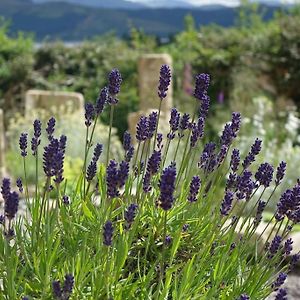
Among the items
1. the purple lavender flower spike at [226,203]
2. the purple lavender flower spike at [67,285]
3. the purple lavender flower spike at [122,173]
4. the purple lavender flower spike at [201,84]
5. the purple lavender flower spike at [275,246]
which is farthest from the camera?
the purple lavender flower spike at [201,84]

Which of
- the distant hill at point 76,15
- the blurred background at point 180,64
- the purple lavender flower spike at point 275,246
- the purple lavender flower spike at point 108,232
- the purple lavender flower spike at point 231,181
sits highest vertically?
the purple lavender flower spike at point 108,232

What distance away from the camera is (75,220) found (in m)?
2.27

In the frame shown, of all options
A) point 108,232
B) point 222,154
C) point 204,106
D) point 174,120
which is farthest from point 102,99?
point 108,232

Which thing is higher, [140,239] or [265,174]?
[265,174]

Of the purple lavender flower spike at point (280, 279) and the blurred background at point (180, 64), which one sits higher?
the purple lavender flower spike at point (280, 279)

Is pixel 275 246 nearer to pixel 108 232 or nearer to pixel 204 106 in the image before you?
pixel 204 106

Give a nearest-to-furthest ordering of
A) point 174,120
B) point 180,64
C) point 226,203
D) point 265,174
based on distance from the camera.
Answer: point 226,203 → point 265,174 → point 174,120 → point 180,64

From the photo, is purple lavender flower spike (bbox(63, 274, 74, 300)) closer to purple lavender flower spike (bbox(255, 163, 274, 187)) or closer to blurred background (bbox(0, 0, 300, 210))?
purple lavender flower spike (bbox(255, 163, 274, 187))

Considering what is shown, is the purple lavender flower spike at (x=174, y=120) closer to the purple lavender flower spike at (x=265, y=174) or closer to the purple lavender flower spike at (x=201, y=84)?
the purple lavender flower spike at (x=201, y=84)

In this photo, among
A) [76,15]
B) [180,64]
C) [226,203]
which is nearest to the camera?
[226,203]

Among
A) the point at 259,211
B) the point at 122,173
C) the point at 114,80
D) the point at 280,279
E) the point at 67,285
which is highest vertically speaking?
the point at 114,80

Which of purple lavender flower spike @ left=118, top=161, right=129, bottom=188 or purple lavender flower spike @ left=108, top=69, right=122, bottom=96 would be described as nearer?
Result: purple lavender flower spike @ left=118, top=161, right=129, bottom=188

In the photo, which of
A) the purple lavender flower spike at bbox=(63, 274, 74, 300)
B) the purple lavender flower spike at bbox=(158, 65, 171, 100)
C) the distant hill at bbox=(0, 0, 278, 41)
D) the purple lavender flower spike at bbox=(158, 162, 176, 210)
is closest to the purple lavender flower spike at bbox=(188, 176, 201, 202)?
the purple lavender flower spike at bbox=(158, 65, 171, 100)

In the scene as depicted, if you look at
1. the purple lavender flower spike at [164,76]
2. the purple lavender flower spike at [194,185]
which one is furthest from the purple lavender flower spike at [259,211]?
the purple lavender flower spike at [164,76]
